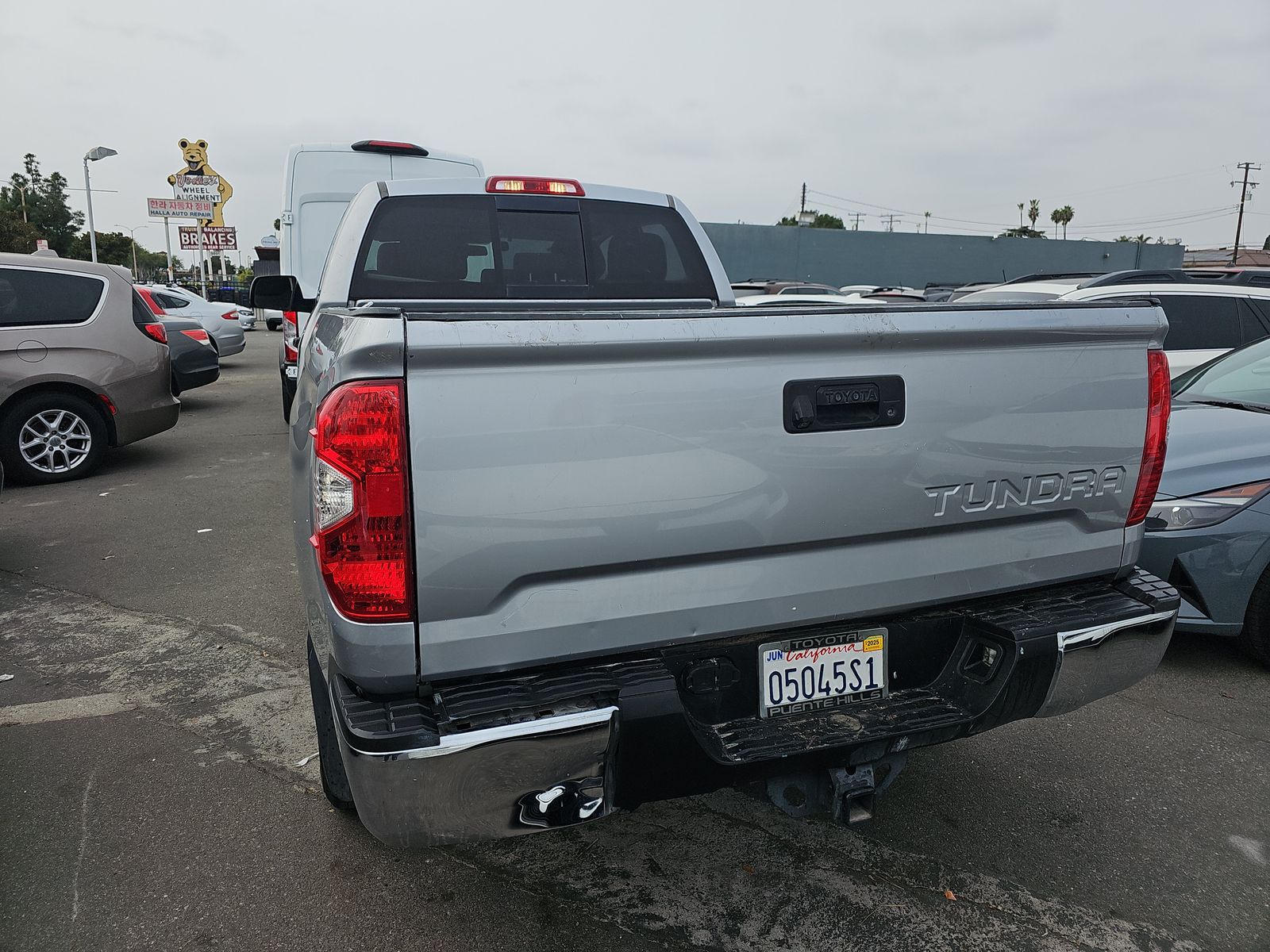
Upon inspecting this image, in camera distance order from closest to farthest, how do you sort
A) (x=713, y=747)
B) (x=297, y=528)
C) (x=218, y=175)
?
(x=713, y=747) → (x=297, y=528) → (x=218, y=175)

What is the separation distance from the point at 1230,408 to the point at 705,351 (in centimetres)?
401

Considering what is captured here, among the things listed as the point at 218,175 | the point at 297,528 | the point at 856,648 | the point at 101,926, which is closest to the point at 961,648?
the point at 856,648

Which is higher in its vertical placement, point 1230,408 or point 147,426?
point 1230,408

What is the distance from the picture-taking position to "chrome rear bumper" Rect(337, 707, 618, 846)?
1.89 meters

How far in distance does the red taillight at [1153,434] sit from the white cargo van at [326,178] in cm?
821

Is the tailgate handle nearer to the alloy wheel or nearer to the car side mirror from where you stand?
the car side mirror

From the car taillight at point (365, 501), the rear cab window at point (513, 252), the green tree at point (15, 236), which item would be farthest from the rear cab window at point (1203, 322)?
the green tree at point (15, 236)

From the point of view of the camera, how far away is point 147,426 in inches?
332

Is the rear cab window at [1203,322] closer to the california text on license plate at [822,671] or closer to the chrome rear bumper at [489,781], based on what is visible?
the california text on license plate at [822,671]

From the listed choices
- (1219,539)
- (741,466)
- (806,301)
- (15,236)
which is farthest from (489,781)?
(15,236)

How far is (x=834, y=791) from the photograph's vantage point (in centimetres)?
236

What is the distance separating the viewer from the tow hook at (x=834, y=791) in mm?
2340

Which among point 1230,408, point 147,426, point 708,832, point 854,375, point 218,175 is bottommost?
point 708,832

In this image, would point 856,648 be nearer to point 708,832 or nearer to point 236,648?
point 708,832
